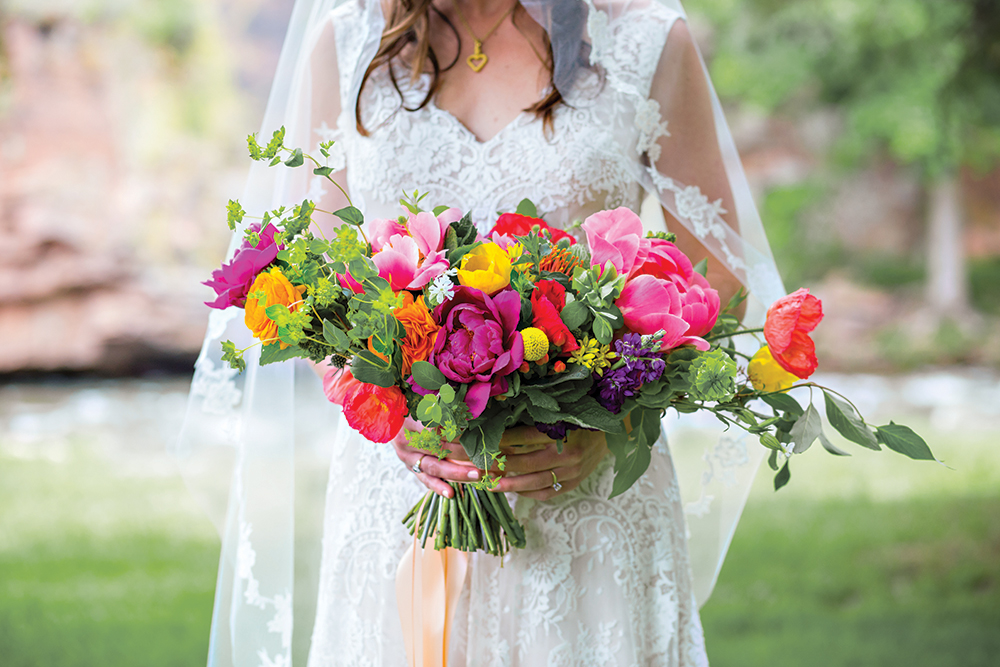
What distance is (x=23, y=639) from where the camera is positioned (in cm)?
360

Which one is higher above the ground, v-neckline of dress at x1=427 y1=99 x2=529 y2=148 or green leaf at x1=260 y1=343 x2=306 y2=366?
v-neckline of dress at x1=427 y1=99 x2=529 y2=148

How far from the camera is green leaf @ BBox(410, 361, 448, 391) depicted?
1.07 m

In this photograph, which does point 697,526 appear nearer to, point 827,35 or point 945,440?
point 945,440

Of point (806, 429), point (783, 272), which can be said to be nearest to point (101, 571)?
point (806, 429)

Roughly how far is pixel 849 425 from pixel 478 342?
0.60 metres

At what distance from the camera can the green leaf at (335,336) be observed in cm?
108

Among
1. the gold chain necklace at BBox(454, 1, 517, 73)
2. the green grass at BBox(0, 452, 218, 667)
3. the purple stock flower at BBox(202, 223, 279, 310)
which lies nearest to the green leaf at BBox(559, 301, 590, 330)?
the purple stock flower at BBox(202, 223, 279, 310)

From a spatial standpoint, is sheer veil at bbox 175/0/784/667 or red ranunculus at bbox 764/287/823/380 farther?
sheer veil at bbox 175/0/784/667

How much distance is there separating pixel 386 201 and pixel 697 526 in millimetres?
1014

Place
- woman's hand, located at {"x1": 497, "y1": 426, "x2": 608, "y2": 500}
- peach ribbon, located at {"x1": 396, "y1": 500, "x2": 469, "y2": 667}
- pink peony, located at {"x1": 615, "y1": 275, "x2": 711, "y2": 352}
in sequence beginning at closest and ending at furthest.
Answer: pink peony, located at {"x1": 615, "y1": 275, "x2": 711, "y2": 352} → woman's hand, located at {"x1": 497, "y1": 426, "x2": 608, "y2": 500} → peach ribbon, located at {"x1": 396, "y1": 500, "x2": 469, "y2": 667}

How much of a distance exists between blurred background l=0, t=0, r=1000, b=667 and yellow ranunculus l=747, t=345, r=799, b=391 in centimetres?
264

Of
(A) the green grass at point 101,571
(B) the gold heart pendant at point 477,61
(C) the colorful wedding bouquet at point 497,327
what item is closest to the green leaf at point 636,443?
(C) the colorful wedding bouquet at point 497,327

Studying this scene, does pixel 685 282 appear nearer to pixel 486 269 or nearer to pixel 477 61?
pixel 486 269

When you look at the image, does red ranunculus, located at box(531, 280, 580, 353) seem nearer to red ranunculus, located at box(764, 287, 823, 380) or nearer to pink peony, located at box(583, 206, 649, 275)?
pink peony, located at box(583, 206, 649, 275)
